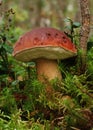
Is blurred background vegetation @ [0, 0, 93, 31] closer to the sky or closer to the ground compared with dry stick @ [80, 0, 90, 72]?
closer to the sky

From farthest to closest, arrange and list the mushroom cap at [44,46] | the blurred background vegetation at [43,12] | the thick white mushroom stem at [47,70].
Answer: the blurred background vegetation at [43,12]
the thick white mushroom stem at [47,70]
the mushroom cap at [44,46]

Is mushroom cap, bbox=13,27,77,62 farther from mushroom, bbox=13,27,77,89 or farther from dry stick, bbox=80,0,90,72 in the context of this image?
dry stick, bbox=80,0,90,72

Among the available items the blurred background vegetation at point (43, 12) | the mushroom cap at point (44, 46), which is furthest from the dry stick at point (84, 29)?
the blurred background vegetation at point (43, 12)

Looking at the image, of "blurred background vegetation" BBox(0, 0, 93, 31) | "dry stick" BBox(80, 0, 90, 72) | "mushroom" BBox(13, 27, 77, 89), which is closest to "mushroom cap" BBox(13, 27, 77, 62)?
"mushroom" BBox(13, 27, 77, 89)

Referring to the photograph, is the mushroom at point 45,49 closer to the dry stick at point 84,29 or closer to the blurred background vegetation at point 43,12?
the dry stick at point 84,29

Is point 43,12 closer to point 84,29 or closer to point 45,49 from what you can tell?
point 84,29

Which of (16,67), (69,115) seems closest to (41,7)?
(16,67)

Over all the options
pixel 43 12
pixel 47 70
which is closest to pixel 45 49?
pixel 47 70

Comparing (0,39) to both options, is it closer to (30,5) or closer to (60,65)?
(60,65)
